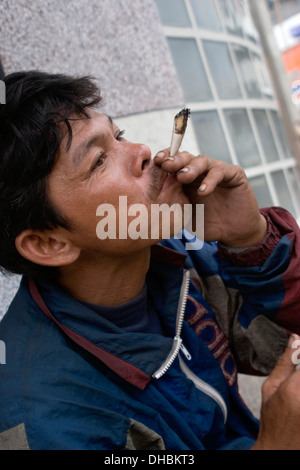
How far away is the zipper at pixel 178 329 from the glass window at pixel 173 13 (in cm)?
248

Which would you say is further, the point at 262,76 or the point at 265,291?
the point at 262,76

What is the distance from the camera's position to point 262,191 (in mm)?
3814

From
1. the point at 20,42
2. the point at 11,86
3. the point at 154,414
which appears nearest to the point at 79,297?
the point at 154,414

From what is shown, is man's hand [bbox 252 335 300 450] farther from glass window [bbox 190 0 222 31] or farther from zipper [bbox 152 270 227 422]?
glass window [bbox 190 0 222 31]

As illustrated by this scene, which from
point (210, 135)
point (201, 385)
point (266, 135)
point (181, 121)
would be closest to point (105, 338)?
point (201, 385)

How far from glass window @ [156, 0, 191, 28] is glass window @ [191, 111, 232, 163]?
792 mm

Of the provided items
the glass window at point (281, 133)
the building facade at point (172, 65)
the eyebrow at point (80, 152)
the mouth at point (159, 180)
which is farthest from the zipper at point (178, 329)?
the glass window at point (281, 133)

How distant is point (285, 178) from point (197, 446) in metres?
3.51

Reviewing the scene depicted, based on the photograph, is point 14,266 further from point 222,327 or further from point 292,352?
point 292,352

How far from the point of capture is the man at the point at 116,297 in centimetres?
129

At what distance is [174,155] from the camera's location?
139cm

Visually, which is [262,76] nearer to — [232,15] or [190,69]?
[232,15]

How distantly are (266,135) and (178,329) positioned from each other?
3193mm

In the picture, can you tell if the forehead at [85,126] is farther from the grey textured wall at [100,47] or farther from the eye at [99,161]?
the grey textured wall at [100,47]
